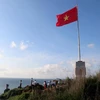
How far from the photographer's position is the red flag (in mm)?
18844

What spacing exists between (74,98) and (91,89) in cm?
116

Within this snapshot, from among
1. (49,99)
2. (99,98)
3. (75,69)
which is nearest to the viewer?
(99,98)

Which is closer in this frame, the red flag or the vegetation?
the vegetation

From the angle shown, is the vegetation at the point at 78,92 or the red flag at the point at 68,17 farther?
the red flag at the point at 68,17

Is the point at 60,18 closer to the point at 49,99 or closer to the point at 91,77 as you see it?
the point at 91,77

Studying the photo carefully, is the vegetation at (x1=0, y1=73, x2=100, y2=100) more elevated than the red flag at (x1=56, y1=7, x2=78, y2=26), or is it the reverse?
the red flag at (x1=56, y1=7, x2=78, y2=26)

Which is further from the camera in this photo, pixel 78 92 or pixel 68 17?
pixel 68 17

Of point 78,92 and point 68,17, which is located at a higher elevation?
point 68,17

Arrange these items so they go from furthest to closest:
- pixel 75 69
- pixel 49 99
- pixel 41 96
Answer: pixel 75 69
pixel 41 96
pixel 49 99

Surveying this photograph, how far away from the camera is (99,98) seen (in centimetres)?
1089

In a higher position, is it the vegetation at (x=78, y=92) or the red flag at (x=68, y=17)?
the red flag at (x=68, y=17)

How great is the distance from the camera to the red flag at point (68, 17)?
18.8m

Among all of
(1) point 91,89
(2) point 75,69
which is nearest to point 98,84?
(1) point 91,89

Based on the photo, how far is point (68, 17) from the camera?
18.9 meters
